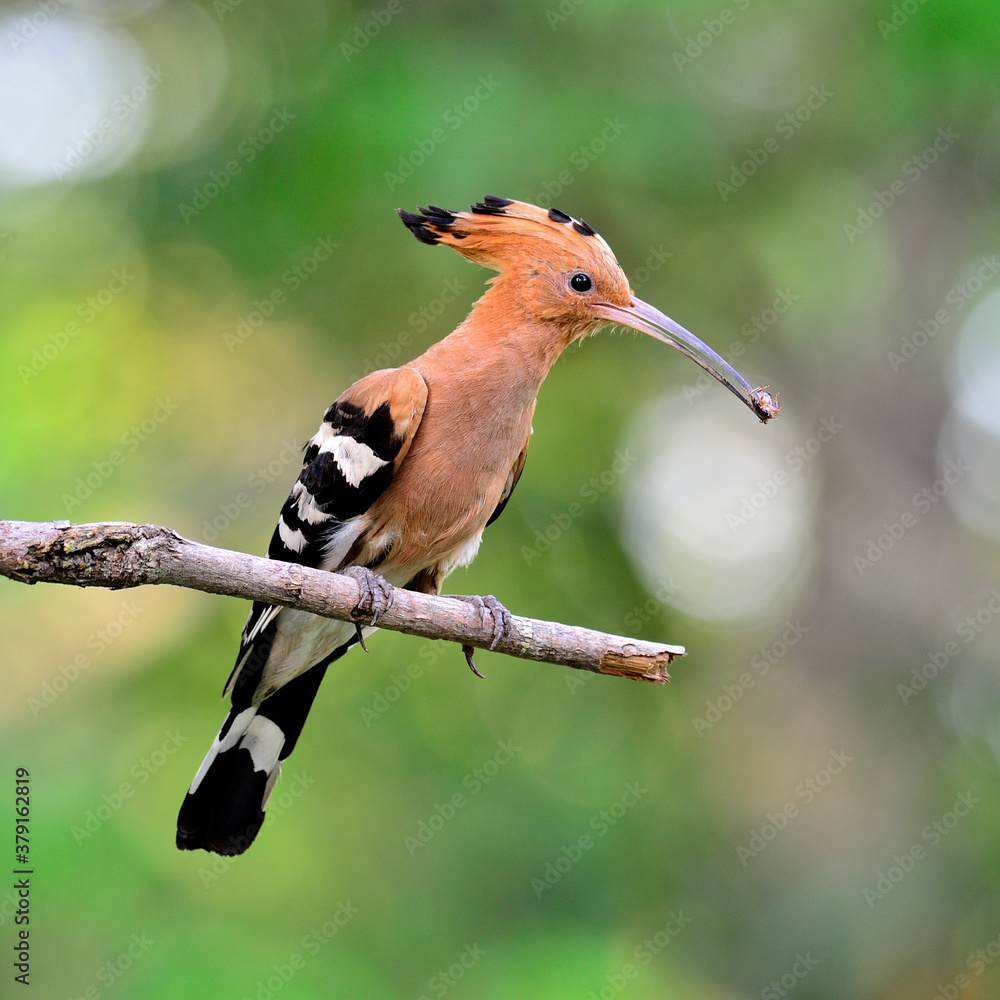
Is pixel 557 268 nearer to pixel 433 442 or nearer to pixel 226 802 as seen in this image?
pixel 433 442

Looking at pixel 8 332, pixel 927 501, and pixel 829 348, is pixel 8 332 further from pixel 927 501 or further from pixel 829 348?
pixel 927 501

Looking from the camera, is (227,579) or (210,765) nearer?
(227,579)

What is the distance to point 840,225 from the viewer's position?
4965mm

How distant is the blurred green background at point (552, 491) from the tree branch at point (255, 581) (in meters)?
1.87

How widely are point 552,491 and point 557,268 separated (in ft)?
6.30

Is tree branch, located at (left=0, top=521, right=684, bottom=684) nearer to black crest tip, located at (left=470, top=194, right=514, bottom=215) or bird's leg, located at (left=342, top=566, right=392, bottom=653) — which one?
bird's leg, located at (left=342, top=566, right=392, bottom=653)

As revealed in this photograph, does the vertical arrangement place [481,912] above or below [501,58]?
below

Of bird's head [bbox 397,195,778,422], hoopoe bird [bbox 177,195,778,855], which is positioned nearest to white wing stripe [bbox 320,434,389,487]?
hoopoe bird [bbox 177,195,778,855]

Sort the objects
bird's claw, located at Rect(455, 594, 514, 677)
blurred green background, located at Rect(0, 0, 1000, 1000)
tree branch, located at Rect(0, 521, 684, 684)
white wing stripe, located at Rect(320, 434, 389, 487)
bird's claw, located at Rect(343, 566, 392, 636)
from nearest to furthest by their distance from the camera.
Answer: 1. tree branch, located at Rect(0, 521, 684, 684)
2. bird's claw, located at Rect(343, 566, 392, 636)
3. bird's claw, located at Rect(455, 594, 514, 677)
4. white wing stripe, located at Rect(320, 434, 389, 487)
5. blurred green background, located at Rect(0, 0, 1000, 1000)

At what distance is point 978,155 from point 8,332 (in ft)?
15.4

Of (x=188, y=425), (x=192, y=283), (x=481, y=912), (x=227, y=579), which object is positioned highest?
(x=227, y=579)

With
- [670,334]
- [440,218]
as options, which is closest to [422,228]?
[440,218]

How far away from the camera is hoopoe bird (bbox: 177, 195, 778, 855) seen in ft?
9.10

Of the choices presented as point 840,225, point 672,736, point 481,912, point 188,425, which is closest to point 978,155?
point 840,225
